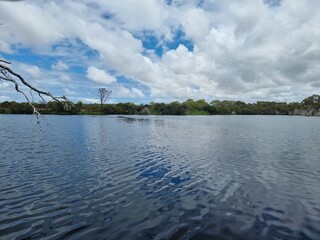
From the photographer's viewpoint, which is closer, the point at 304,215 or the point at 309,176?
the point at 304,215

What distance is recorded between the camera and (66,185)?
1897cm

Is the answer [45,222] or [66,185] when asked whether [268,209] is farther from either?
[66,185]

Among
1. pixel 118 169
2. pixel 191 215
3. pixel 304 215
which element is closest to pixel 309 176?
pixel 304 215

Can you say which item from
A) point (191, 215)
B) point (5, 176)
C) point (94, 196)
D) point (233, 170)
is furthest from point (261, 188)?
point (5, 176)

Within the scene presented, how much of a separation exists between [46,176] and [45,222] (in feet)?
30.7

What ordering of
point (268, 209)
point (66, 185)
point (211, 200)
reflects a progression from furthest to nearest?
point (66, 185), point (211, 200), point (268, 209)

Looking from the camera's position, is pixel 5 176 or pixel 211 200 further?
pixel 5 176

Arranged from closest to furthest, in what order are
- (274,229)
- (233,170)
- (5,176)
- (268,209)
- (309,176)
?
(274,229), (268,209), (5,176), (309,176), (233,170)

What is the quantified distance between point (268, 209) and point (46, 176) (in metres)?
17.8

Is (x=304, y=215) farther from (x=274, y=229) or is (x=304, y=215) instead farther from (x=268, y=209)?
(x=274, y=229)

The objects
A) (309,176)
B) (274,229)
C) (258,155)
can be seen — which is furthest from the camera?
(258,155)

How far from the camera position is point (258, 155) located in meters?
34.1

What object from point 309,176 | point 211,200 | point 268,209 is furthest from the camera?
point 309,176

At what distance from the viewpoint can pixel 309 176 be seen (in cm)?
2317
